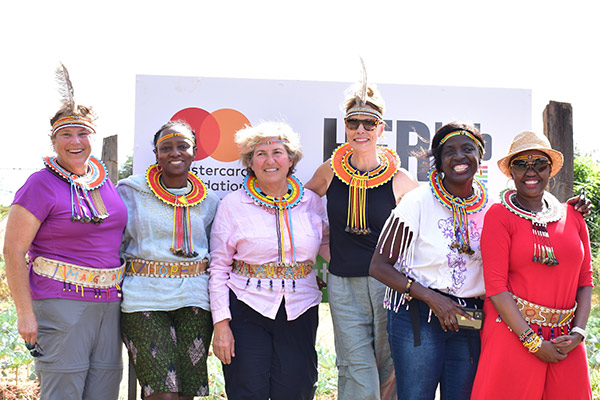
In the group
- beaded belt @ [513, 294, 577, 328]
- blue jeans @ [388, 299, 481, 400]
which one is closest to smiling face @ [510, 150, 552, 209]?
beaded belt @ [513, 294, 577, 328]

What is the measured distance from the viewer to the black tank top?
11.5 ft

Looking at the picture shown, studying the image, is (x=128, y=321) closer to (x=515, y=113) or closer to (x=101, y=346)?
(x=101, y=346)

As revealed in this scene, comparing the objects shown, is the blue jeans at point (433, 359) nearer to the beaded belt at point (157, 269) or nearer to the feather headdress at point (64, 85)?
the beaded belt at point (157, 269)

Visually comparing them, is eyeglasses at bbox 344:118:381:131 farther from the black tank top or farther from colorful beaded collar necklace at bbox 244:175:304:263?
colorful beaded collar necklace at bbox 244:175:304:263

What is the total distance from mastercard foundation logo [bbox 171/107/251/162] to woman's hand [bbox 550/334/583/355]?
9.35ft

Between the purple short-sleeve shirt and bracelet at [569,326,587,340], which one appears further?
the purple short-sleeve shirt

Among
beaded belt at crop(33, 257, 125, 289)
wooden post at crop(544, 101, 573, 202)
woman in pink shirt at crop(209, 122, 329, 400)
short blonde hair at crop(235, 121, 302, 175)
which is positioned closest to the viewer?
beaded belt at crop(33, 257, 125, 289)

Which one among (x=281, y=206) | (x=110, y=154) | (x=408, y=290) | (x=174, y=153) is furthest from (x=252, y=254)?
(x=110, y=154)

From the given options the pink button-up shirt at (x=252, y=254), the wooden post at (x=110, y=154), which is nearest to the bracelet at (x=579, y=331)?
the pink button-up shirt at (x=252, y=254)

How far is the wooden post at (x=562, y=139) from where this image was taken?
4512 millimetres

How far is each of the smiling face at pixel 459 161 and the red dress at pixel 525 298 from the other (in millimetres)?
276

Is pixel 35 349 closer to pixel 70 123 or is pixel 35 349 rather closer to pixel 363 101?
pixel 70 123

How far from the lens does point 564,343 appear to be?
8.89ft

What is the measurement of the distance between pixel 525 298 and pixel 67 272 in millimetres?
2390
